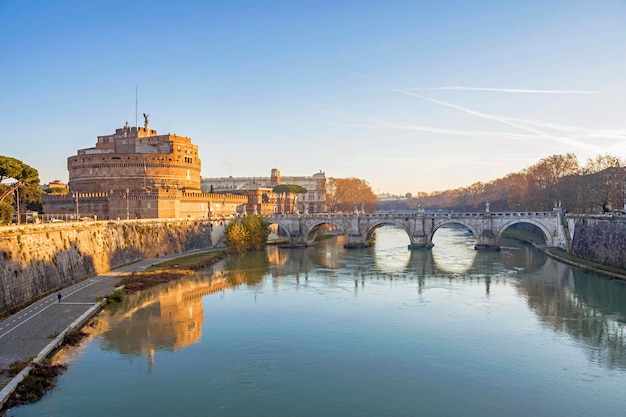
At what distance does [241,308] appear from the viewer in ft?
89.9

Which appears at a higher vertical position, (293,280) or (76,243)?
(76,243)

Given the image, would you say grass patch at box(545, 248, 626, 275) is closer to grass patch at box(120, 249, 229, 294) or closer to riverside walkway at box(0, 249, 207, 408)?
grass patch at box(120, 249, 229, 294)

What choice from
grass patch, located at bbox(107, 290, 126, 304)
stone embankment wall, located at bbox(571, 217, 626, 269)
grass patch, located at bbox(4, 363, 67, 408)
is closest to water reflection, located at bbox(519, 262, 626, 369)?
stone embankment wall, located at bbox(571, 217, 626, 269)

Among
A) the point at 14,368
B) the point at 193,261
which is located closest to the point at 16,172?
the point at 193,261

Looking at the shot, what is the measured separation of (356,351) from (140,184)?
4462 centimetres

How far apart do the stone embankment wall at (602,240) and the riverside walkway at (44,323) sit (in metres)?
32.2

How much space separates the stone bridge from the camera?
50.1 m

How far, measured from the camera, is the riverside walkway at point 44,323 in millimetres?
17297

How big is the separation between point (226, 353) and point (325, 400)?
5.43 meters

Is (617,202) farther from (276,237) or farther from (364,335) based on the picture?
(364,335)

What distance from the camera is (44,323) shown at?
21.3 m

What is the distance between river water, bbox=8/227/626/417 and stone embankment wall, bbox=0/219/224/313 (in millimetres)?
4102

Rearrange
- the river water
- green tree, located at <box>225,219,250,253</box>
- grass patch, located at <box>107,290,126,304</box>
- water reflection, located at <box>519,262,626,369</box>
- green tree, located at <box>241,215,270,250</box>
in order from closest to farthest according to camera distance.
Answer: the river water → water reflection, located at <box>519,262,626,369</box> → grass patch, located at <box>107,290,126,304</box> → green tree, located at <box>225,219,250,253</box> → green tree, located at <box>241,215,270,250</box>

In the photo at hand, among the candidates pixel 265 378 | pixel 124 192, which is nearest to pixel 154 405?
pixel 265 378
